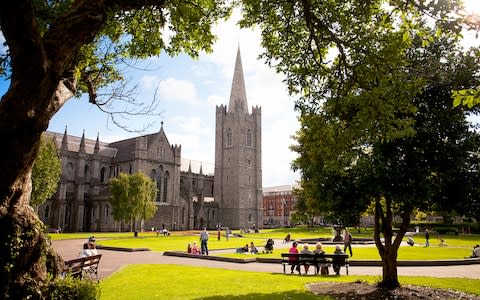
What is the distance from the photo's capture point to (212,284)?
41.2 feet

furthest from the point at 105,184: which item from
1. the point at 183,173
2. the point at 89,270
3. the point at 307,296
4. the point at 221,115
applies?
the point at 307,296

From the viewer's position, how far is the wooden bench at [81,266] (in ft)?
37.3

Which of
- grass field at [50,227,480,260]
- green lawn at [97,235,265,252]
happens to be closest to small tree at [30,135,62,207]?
Answer: grass field at [50,227,480,260]

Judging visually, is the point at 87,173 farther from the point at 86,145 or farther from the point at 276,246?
the point at 276,246

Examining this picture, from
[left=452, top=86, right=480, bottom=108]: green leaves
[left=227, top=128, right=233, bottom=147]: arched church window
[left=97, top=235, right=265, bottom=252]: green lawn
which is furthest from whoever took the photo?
[left=227, top=128, right=233, bottom=147]: arched church window

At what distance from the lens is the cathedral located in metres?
67.3

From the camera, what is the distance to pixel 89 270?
14.0 metres

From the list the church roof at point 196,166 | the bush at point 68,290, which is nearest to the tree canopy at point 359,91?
the bush at point 68,290

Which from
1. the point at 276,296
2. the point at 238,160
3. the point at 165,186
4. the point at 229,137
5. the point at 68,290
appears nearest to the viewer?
the point at 68,290

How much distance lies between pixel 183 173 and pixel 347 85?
81.7m

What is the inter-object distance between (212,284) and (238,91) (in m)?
83.2

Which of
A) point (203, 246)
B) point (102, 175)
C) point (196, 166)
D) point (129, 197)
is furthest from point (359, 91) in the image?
point (196, 166)

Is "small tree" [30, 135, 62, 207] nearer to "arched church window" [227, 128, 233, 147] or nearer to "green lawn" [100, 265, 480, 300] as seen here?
"green lawn" [100, 265, 480, 300]

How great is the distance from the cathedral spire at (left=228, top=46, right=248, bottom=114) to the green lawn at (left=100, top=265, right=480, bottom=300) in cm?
7789
